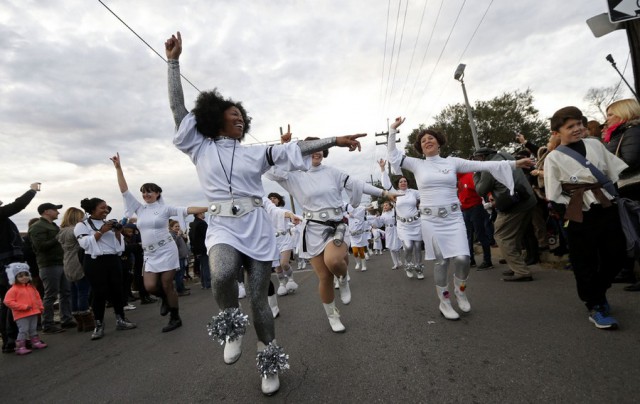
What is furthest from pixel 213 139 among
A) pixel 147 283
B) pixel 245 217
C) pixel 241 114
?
pixel 147 283

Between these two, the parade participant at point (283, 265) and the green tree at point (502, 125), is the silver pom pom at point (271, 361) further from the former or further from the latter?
the green tree at point (502, 125)

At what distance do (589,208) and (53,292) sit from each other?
8.14 m

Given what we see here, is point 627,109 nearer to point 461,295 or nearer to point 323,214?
point 461,295

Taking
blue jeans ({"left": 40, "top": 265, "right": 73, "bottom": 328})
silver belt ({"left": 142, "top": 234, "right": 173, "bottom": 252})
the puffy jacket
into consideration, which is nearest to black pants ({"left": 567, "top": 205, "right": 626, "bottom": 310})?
the puffy jacket

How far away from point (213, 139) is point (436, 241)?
281 cm

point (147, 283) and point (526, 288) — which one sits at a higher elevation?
point (147, 283)

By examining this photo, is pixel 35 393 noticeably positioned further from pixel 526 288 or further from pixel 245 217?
pixel 526 288

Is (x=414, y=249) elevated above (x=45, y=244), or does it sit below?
below

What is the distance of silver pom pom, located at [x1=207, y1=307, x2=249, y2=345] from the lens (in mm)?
2449

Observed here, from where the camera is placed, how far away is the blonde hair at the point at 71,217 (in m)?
6.59


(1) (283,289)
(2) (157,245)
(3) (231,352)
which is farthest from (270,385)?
(1) (283,289)

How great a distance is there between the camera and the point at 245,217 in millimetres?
2701

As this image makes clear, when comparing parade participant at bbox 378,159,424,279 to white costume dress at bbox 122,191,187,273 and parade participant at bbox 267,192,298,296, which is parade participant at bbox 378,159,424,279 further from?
white costume dress at bbox 122,191,187,273

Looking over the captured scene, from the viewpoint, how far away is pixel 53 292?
251 inches
